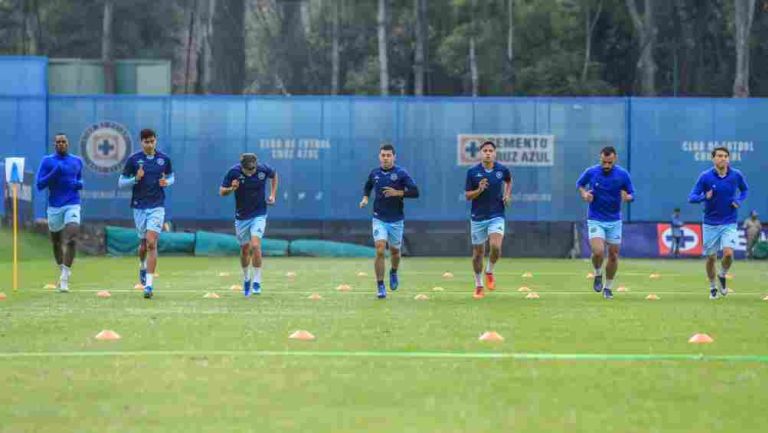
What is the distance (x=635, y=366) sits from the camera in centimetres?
1192

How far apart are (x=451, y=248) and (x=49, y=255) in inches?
494

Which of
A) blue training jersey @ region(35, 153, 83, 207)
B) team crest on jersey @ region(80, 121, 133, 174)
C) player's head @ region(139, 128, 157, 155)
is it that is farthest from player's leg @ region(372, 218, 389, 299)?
team crest on jersey @ region(80, 121, 133, 174)

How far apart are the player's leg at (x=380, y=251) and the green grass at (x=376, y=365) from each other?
0.60ft

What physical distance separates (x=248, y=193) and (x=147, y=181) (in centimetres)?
134

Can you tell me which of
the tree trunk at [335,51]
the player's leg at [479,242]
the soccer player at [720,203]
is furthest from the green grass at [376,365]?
the tree trunk at [335,51]

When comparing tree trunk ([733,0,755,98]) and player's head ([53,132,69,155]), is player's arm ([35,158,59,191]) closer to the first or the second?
player's head ([53,132,69,155])

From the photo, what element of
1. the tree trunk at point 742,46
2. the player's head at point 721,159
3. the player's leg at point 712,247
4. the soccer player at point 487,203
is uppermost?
the tree trunk at point 742,46

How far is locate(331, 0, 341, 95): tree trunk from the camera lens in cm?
7406

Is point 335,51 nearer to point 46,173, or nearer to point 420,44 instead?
point 420,44

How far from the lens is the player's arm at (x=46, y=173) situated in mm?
22484

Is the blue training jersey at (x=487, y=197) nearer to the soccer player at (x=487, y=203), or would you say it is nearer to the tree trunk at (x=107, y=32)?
the soccer player at (x=487, y=203)

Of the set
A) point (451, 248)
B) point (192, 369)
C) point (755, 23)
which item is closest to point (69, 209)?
point (192, 369)

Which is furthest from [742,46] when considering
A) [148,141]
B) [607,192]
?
[148,141]

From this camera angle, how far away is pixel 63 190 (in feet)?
74.3
